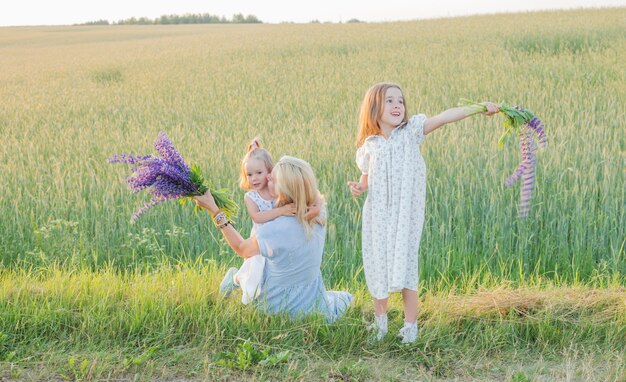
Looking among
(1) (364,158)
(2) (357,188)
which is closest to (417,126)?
(1) (364,158)

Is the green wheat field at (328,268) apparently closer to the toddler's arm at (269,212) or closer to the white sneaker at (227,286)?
the white sneaker at (227,286)

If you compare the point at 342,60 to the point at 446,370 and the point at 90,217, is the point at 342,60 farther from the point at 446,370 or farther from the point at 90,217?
the point at 446,370

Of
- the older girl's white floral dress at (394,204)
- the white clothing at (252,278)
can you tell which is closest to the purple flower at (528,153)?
the older girl's white floral dress at (394,204)

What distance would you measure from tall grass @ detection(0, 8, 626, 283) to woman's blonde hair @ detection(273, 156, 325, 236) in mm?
1395

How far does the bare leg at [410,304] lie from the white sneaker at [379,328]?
4.7 inches

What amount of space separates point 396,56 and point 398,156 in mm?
14301

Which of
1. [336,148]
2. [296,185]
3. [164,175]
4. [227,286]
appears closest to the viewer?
[296,185]

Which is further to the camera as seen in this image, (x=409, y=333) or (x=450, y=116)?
(x=409, y=333)

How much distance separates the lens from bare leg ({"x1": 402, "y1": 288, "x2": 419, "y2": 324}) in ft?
13.1

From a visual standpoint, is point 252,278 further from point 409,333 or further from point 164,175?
point 409,333

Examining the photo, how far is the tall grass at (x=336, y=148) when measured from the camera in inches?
215

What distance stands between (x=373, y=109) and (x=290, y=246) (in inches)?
32.4

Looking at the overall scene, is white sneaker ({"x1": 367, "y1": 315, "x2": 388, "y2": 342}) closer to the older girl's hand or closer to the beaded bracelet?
the beaded bracelet

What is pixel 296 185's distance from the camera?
381cm
